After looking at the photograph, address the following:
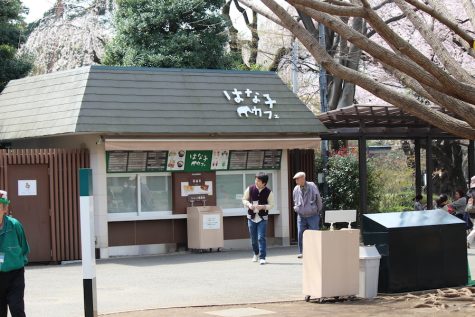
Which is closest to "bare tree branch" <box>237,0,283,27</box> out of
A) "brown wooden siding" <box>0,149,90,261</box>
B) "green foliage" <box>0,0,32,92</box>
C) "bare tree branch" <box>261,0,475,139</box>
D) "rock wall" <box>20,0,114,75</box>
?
"bare tree branch" <box>261,0,475,139</box>

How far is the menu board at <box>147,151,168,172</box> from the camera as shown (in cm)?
2019

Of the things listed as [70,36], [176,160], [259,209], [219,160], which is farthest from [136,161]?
[70,36]

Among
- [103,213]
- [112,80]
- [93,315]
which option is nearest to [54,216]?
[103,213]

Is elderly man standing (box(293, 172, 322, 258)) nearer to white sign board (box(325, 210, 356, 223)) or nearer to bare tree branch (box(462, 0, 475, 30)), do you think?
white sign board (box(325, 210, 356, 223))

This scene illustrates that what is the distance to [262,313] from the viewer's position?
11.9 meters

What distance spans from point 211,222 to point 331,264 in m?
7.60

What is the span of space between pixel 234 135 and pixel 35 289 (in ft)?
23.2

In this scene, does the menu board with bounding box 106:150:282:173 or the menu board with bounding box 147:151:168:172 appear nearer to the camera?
the menu board with bounding box 106:150:282:173

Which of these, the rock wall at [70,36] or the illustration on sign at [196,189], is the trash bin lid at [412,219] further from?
the rock wall at [70,36]

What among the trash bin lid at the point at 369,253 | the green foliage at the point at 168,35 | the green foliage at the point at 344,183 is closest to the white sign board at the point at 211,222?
the green foliage at the point at 344,183

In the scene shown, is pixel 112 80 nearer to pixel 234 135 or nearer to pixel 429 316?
pixel 234 135

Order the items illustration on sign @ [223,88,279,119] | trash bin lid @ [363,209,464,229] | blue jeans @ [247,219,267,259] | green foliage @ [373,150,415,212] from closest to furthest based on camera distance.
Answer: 1. trash bin lid @ [363,209,464,229]
2. blue jeans @ [247,219,267,259]
3. illustration on sign @ [223,88,279,119]
4. green foliage @ [373,150,415,212]

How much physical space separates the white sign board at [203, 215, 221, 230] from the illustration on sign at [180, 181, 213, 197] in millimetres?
899

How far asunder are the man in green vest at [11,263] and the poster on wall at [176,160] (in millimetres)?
10557
